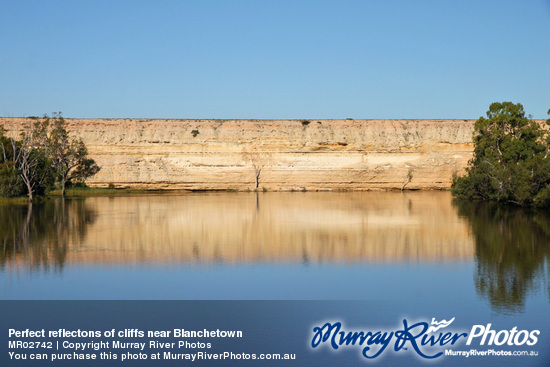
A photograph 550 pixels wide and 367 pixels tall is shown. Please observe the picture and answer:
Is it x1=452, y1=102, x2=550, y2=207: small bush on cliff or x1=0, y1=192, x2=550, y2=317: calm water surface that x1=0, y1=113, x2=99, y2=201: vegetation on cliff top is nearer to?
x1=0, y1=192, x2=550, y2=317: calm water surface

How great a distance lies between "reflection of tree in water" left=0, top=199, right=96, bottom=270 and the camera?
12680mm

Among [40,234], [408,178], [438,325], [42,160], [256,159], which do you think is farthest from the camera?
[256,159]

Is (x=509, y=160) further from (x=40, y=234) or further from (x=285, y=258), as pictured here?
(x=40, y=234)

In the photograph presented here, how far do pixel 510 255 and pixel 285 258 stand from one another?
4533mm

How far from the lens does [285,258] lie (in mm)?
13078

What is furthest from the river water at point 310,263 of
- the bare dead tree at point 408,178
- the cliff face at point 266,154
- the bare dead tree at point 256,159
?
the bare dead tree at point 408,178

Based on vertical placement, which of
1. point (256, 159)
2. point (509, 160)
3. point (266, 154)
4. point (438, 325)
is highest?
point (266, 154)

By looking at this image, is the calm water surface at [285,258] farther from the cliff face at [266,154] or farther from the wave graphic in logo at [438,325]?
the cliff face at [266,154]

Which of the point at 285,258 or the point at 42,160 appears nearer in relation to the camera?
the point at 285,258

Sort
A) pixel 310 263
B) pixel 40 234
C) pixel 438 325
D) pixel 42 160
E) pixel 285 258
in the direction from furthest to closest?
1. pixel 42 160
2. pixel 40 234
3. pixel 285 258
4. pixel 310 263
5. pixel 438 325

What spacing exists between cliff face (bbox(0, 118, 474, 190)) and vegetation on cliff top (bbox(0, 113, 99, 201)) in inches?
56.0

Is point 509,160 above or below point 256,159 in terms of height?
below

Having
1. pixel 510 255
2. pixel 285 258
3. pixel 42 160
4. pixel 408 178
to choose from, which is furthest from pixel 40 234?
pixel 408 178

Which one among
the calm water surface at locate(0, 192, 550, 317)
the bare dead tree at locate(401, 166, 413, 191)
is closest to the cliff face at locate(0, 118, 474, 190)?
the bare dead tree at locate(401, 166, 413, 191)
